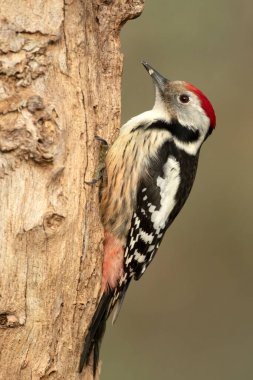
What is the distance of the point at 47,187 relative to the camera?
3885 mm

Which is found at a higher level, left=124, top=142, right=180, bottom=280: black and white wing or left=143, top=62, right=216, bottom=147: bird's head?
left=143, top=62, right=216, bottom=147: bird's head

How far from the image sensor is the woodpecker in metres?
4.43

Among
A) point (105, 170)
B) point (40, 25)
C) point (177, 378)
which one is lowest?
point (177, 378)

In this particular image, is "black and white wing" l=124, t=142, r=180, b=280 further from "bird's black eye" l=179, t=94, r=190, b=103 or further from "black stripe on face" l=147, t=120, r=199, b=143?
"bird's black eye" l=179, t=94, r=190, b=103

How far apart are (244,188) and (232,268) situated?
74cm

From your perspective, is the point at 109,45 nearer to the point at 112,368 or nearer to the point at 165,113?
the point at 165,113

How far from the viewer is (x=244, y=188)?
770 cm

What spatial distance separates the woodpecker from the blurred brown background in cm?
240

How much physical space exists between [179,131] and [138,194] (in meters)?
0.51

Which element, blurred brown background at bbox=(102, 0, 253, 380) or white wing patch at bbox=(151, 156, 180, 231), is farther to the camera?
blurred brown background at bbox=(102, 0, 253, 380)

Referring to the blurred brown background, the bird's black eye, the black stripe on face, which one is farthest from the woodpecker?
the blurred brown background

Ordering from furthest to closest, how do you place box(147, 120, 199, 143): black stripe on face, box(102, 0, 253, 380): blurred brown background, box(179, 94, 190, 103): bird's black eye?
box(102, 0, 253, 380): blurred brown background
box(179, 94, 190, 103): bird's black eye
box(147, 120, 199, 143): black stripe on face

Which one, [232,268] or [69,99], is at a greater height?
[69,99]

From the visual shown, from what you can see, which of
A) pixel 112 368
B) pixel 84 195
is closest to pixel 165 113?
pixel 84 195
